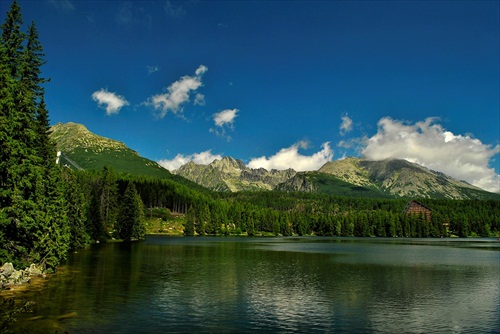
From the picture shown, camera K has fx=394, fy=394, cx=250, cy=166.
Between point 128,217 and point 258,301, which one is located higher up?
point 128,217

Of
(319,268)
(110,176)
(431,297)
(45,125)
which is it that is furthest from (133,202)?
(431,297)

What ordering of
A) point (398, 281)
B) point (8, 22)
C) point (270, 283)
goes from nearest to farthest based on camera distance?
point (8, 22), point (270, 283), point (398, 281)

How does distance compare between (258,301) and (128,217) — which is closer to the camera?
(258,301)

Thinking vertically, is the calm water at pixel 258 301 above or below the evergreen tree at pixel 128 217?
below

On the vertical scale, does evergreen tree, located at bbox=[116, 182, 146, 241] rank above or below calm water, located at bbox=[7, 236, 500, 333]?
above

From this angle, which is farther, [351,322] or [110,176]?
[110,176]

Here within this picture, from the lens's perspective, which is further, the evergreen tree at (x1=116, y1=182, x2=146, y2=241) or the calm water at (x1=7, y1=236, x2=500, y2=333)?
the evergreen tree at (x1=116, y1=182, x2=146, y2=241)

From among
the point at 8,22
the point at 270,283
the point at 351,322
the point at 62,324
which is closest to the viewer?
the point at 62,324

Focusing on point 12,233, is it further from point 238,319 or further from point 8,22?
point 238,319

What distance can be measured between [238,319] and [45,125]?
5338 cm

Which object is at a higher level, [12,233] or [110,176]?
[110,176]

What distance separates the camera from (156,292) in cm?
4431

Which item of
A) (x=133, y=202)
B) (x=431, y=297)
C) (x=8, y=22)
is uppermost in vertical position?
(x=8, y=22)

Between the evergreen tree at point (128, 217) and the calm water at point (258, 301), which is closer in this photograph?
the calm water at point (258, 301)
